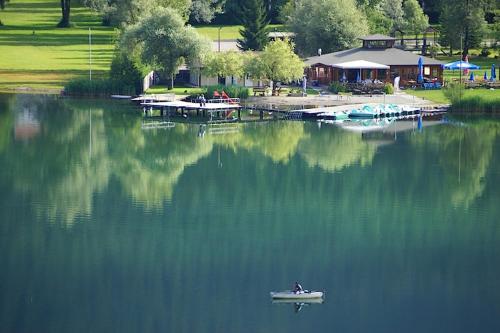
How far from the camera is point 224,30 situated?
11550cm

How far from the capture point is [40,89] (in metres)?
86.3

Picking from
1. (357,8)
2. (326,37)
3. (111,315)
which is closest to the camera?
(111,315)

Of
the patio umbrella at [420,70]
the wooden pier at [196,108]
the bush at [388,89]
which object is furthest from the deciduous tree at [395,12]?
the wooden pier at [196,108]

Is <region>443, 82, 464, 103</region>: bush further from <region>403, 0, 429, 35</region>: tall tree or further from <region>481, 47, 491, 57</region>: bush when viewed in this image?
<region>403, 0, 429, 35</region>: tall tree

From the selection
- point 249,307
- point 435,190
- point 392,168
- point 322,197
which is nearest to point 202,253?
point 249,307

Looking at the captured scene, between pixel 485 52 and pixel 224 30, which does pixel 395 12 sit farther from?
pixel 224 30

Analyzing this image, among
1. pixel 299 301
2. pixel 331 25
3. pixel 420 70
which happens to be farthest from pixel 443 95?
pixel 299 301

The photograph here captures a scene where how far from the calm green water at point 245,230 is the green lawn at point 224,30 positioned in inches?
1865

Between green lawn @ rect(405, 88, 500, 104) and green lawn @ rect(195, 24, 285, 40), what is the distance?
3102cm

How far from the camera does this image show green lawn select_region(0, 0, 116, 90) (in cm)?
9144

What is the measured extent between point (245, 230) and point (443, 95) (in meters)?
41.4

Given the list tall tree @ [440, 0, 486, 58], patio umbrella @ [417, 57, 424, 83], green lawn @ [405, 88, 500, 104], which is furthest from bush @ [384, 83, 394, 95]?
tall tree @ [440, 0, 486, 58]

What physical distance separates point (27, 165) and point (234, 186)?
11.1 meters

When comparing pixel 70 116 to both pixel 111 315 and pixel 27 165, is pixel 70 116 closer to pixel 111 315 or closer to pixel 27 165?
pixel 27 165
